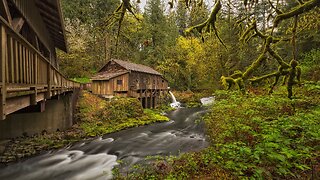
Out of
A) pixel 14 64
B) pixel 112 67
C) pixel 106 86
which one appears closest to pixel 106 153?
pixel 14 64

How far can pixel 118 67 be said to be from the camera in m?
30.5

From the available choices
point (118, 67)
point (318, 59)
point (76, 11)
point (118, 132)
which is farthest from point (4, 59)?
point (76, 11)

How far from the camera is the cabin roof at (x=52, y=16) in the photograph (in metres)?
11.2

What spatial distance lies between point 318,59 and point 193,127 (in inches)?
427

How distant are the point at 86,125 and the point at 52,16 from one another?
9734 millimetres

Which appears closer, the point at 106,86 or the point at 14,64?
the point at 14,64

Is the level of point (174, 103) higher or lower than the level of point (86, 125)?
higher

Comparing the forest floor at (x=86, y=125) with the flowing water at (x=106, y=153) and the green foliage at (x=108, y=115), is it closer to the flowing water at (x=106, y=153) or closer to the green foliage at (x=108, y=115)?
the green foliage at (x=108, y=115)

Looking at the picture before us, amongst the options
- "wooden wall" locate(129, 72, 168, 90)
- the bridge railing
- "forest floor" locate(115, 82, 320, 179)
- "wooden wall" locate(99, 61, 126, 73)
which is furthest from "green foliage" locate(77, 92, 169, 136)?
the bridge railing

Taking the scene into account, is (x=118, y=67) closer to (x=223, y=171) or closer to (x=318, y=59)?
(x=318, y=59)

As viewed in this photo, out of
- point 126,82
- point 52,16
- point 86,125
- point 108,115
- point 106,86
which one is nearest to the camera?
point 52,16

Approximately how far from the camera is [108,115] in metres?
22.0

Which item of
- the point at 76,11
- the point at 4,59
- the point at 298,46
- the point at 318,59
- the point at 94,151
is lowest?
the point at 94,151

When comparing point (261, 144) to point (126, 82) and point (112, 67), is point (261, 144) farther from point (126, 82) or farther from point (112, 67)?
point (112, 67)
